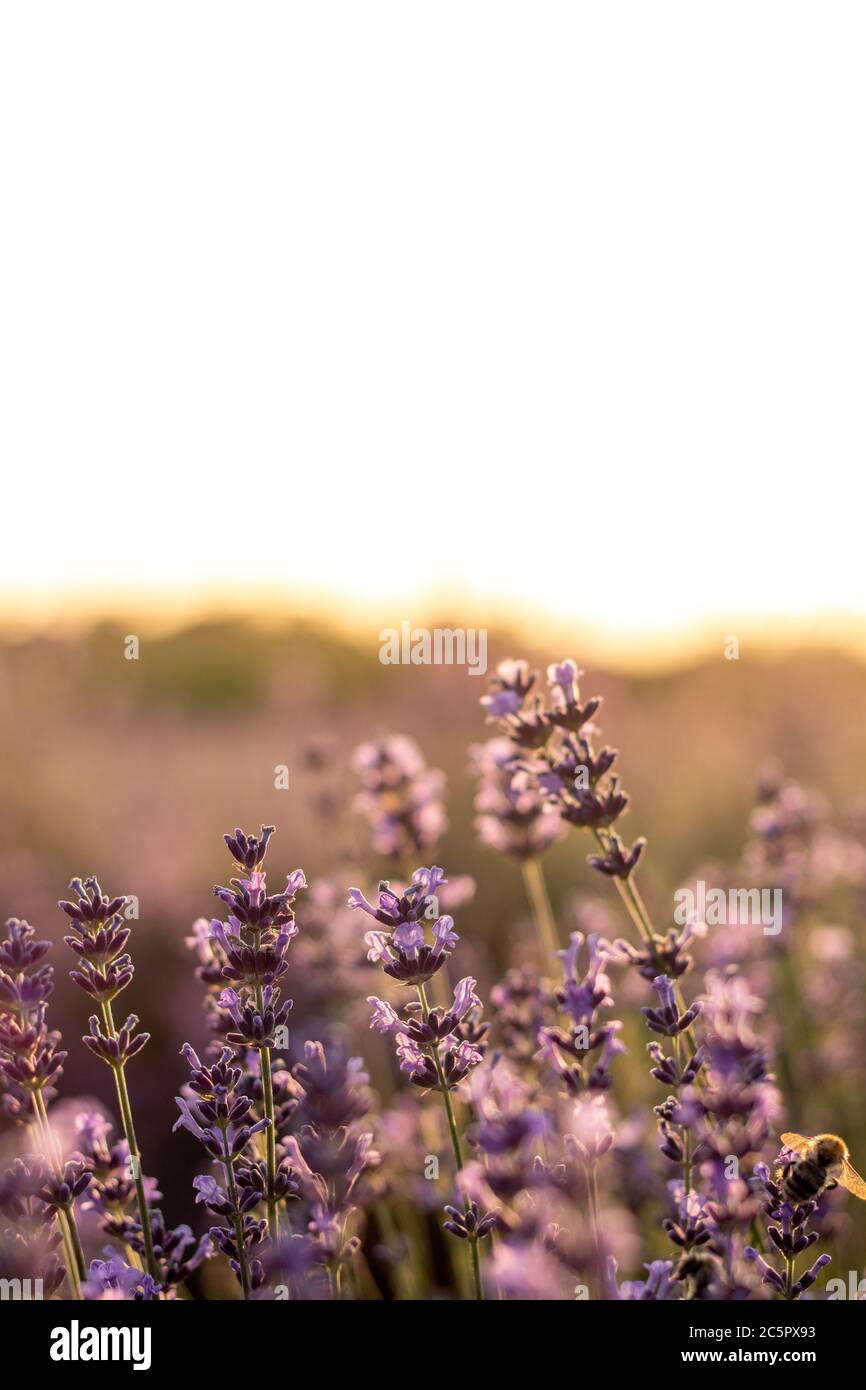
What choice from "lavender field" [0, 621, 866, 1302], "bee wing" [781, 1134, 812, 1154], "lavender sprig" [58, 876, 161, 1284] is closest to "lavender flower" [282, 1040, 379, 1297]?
"lavender field" [0, 621, 866, 1302]

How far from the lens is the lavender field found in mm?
1554

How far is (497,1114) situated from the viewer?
4.07 feet

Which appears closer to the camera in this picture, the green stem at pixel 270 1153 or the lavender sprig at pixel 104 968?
the green stem at pixel 270 1153

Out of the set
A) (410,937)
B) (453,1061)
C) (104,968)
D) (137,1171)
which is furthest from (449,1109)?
(104,968)

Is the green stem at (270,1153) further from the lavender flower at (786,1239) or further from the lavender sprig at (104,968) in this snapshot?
the lavender flower at (786,1239)

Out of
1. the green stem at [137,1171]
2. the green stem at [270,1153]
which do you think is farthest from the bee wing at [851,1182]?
the green stem at [137,1171]

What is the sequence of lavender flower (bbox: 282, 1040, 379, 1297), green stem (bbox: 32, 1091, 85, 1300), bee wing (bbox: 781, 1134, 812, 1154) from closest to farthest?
lavender flower (bbox: 282, 1040, 379, 1297)
green stem (bbox: 32, 1091, 85, 1300)
bee wing (bbox: 781, 1134, 812, 1154)

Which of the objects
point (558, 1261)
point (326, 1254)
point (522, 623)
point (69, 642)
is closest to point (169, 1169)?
point (326, 1254)

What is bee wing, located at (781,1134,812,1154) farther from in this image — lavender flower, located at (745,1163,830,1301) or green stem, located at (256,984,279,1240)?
green stem, located at (256,984,279,1240)

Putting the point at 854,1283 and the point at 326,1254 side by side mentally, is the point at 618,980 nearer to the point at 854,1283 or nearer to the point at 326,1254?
the point at 854,1283

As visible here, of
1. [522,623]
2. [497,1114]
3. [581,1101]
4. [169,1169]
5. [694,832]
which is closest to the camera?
[497,1114]

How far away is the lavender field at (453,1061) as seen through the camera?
1554mm
